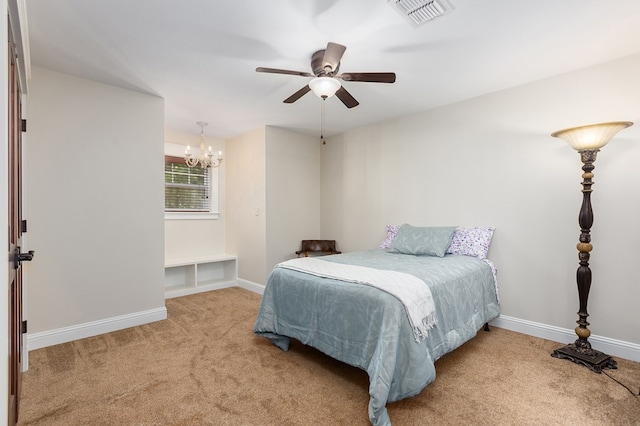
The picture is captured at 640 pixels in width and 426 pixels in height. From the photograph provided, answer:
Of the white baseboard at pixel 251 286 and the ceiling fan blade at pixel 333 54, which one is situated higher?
the ceiling fan blade at pixel 333 54

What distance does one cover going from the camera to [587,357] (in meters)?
2.41

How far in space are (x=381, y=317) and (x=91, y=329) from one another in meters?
2.74

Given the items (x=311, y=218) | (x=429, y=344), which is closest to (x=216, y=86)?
(x=311, y=218)

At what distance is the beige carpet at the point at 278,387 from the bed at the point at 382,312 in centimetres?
20

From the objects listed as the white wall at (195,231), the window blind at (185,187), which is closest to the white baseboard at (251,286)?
the white wall at (195,231)

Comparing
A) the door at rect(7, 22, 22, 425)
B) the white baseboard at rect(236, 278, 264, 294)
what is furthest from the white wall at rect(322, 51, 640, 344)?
the door at rect(7, 22, 22, 425)

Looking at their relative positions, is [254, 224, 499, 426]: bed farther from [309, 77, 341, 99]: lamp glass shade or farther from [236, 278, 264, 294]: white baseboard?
[236, 278, 264, 294]: white baseboard

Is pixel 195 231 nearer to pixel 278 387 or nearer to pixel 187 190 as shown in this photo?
pixel 187 190

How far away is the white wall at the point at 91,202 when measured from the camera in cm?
271

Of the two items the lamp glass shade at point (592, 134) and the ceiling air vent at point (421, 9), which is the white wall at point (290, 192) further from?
the lamp glass shade at point (592, 134)

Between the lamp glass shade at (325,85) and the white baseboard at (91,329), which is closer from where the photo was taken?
the lamp glass shade at (325,85)

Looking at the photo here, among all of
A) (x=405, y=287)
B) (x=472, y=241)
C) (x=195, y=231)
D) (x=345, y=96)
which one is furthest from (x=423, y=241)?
(x=195, y=231)

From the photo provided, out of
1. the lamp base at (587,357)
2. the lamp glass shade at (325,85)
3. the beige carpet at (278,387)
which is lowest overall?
the beige carpet at (278,387)

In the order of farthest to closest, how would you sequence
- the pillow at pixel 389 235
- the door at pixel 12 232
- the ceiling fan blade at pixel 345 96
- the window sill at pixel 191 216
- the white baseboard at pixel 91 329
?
the window sill at pixel 191 216 < the pillow at pixel 389 235 < the white baseboard at pixel 91 329 < the ceiling fan blade at pixel 345 96 < the door at pixel 12 232
